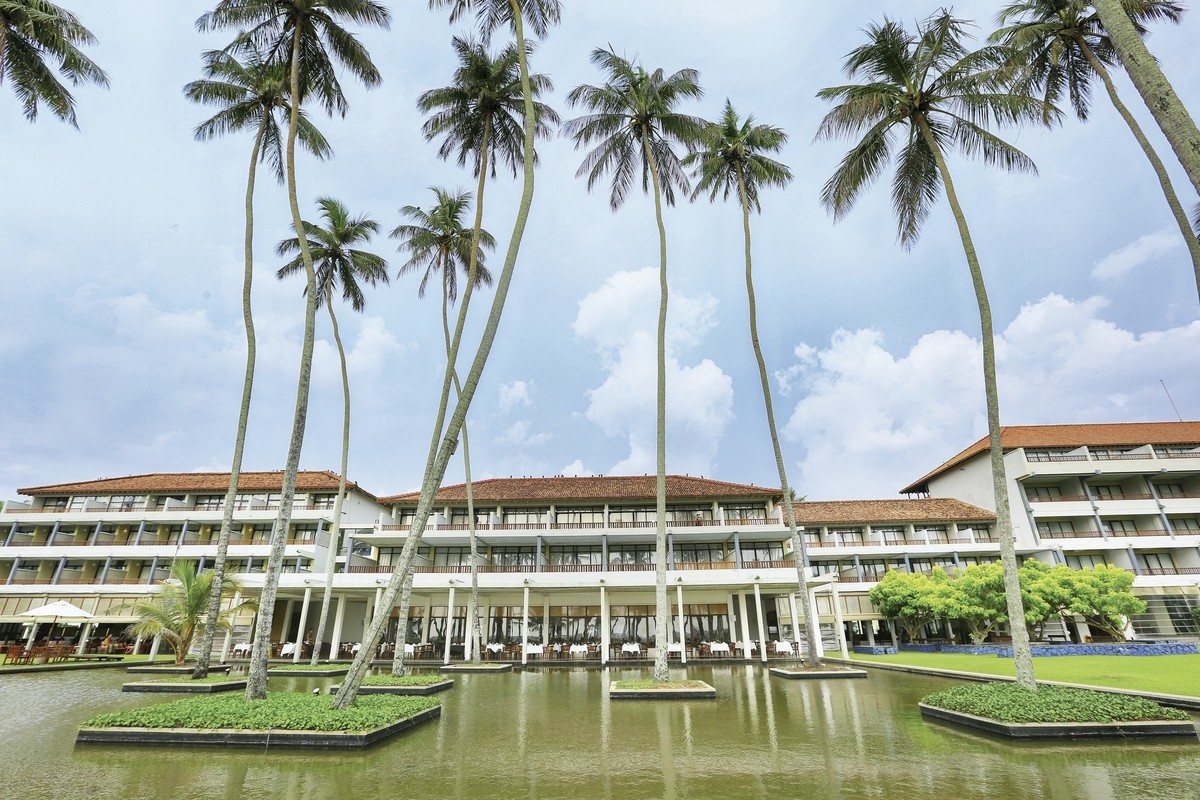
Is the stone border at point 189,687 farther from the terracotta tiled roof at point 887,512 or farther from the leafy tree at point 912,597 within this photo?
the terracotta tiled roof at point 887,512

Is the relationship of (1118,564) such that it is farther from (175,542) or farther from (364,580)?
(175,542)

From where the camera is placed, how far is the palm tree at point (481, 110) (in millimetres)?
17031

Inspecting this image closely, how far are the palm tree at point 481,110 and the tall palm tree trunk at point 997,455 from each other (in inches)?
437

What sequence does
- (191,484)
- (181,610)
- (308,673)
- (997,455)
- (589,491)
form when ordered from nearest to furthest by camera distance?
(997,455), (308,673), (181,610), (589,491), (191,484)

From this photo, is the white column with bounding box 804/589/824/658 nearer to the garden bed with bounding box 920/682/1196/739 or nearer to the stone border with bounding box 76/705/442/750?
the garden bed with bounding box 920/682/1196/739

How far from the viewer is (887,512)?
119 feet

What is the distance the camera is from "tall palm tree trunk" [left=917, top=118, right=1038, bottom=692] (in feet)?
34.3

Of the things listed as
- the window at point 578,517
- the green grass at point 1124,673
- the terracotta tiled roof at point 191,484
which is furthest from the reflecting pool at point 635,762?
the terracotta tiled roof at point 191,484

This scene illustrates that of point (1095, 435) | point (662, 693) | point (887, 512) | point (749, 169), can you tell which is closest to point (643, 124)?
point (749, 169)

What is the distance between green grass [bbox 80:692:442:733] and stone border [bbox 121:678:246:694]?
222 inches

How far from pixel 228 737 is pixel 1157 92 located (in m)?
14.9

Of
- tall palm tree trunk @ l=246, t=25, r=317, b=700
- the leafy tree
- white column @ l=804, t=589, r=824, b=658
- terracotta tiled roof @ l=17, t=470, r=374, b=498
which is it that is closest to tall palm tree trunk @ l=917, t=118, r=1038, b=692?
white column @ l=804, t=589, r=824, b=658

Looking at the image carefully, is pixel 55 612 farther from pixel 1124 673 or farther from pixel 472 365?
pixel 1124 673

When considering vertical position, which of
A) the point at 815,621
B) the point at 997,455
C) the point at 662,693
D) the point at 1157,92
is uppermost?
the point at 1157,92
